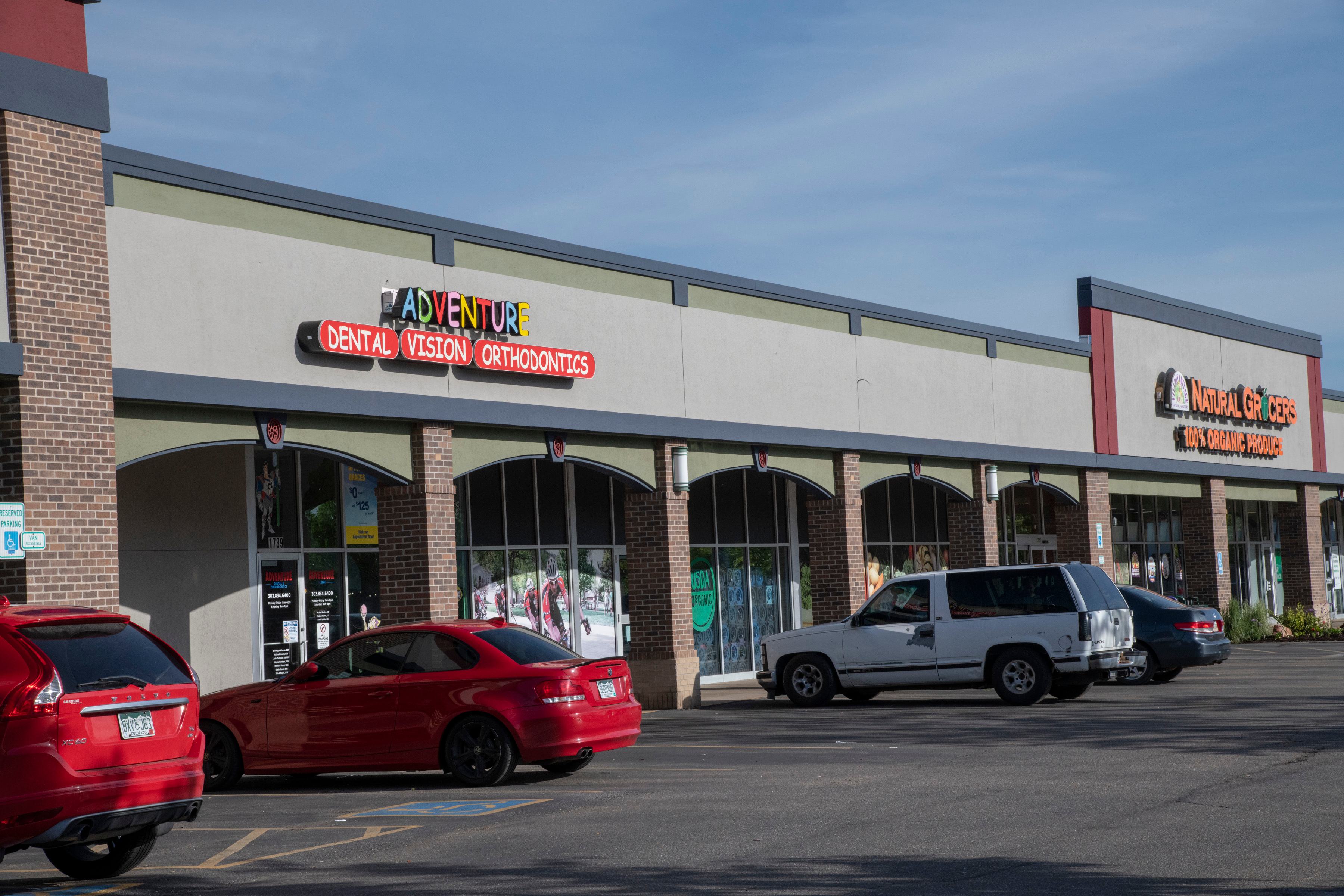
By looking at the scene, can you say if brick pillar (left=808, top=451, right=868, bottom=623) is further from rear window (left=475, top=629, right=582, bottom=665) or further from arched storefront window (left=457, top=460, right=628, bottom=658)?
rear window (left=475, top=629, right=582, bottom=665)

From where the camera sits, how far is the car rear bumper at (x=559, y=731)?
42.4 ft

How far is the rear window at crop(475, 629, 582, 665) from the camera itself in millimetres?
13424

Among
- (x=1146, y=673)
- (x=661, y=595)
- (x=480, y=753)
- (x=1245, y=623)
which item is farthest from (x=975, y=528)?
(x=480, y=753)

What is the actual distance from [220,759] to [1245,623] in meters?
28.1

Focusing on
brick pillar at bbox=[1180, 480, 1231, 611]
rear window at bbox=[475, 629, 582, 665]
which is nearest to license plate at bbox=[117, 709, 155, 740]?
rear window at bbox=[475, 629, 582, 665]

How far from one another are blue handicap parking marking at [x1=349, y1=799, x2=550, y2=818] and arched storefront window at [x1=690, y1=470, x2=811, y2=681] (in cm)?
1344

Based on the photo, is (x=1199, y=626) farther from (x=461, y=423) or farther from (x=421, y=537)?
(x=421, y=537)

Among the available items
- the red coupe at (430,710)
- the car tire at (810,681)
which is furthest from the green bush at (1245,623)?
the red coupe at (430,710)

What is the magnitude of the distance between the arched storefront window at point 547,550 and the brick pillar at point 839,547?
3.41 m

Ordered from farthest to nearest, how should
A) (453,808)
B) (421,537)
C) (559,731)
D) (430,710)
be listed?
(421,537) < (430,710) < (559,731) < (453,808)

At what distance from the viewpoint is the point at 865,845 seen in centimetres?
934

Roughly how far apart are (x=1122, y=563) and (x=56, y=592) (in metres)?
30.0

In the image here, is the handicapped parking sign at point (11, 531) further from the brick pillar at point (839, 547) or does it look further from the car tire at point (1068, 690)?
the brick pillar at point (839, 547)

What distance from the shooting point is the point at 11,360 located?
13898 millimetres
